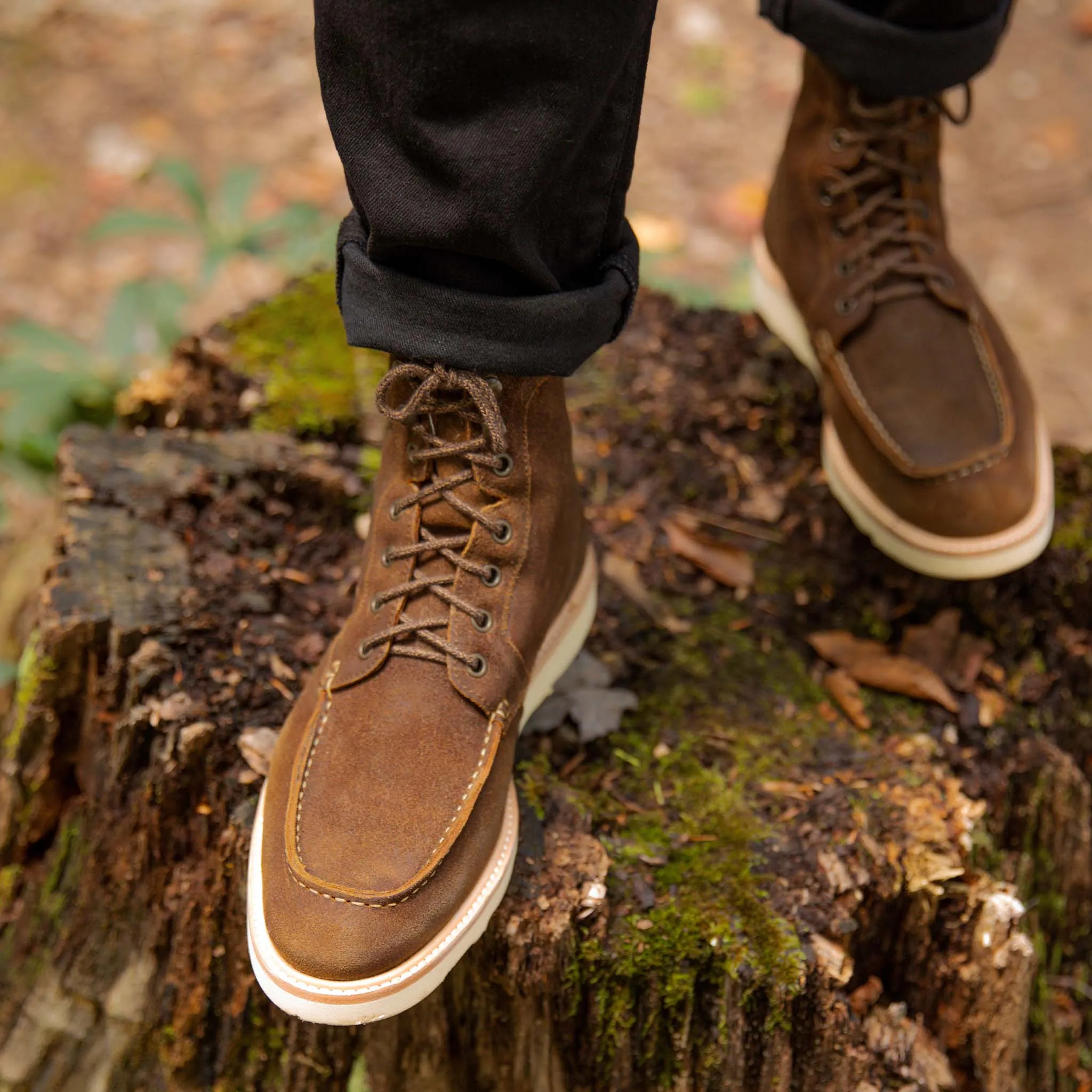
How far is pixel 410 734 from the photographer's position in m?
1.63

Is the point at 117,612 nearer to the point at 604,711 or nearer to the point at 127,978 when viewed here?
the point at 127,978

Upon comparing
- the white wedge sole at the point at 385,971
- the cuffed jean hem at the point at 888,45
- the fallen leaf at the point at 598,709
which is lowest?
the fallen leaf at the point at 598,709

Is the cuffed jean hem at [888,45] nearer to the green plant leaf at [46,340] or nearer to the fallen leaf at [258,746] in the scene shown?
the fallen leaf at [258,746]

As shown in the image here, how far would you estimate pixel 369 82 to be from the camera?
137 cm

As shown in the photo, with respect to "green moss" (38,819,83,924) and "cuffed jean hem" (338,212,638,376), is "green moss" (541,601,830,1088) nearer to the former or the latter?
"cuffed jean hem" (338,212,638,376)

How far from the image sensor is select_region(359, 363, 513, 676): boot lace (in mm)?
1630

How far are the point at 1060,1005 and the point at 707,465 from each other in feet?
4.40

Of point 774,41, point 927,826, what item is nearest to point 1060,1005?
point 927,826

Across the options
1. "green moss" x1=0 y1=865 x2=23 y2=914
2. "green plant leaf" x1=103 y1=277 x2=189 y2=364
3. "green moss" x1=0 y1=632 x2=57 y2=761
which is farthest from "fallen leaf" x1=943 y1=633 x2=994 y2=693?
"green plant leaf" x1=103 y1=277 x2=189 y2=364

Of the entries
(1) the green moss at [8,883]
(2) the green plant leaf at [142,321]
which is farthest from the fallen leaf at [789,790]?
(2) the green plant leaf at [142,321]

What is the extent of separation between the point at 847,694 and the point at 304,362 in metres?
1.43

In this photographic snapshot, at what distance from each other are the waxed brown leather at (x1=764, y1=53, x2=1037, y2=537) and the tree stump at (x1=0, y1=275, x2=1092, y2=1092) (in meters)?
0.25

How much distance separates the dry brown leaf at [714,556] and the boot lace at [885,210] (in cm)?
54

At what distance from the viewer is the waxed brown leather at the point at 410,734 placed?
1516mm
